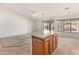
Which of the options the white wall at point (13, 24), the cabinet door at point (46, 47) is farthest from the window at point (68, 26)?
the white wall at point (13, 24)

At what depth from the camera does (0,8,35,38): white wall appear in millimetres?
1540

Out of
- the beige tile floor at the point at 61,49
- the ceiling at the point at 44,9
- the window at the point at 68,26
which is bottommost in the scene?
the beige tile floor at the point at 61,49

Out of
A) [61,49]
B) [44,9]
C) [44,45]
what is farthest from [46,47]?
[44,9]

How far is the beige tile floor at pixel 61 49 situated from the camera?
5.10 ft

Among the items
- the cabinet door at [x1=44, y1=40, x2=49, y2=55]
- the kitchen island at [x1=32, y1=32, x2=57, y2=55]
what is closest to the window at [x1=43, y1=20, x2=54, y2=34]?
the kitchen island at [x1=32, y1=32, x2=57, y2=55]

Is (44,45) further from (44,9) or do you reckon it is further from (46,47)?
(44,9)

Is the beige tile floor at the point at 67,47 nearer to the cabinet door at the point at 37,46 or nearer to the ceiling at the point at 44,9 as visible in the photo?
the cabinet door at the point at 37,46

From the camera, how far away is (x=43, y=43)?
5.31ft

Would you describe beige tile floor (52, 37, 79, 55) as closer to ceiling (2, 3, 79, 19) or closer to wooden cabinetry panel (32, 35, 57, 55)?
wooden cabinetry panel (32, 35, 57, 55)

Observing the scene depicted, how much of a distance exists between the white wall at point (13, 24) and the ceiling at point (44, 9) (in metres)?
0.09

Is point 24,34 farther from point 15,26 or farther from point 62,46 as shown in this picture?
point 62,46

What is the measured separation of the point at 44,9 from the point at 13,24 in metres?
0.52

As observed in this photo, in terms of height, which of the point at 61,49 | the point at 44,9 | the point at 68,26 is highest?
the point at 44,9
